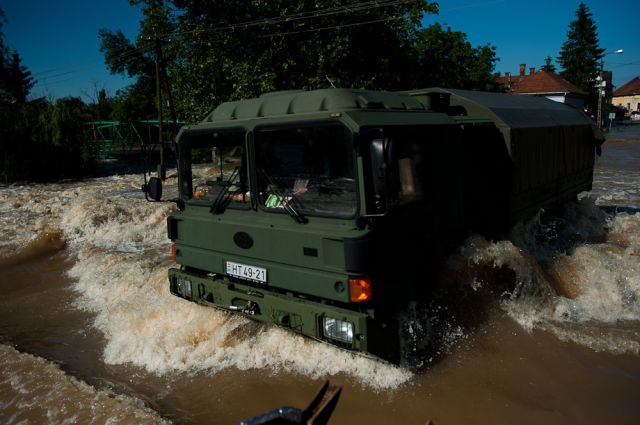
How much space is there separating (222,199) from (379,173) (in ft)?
6.03

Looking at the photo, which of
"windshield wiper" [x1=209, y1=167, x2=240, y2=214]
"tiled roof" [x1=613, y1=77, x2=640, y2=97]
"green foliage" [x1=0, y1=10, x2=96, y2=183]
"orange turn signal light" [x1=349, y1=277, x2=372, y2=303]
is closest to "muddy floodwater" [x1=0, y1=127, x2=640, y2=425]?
"orange turn signal light" [x1=349, y1=277, x2=372, y2=303]

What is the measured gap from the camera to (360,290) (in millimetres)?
3828

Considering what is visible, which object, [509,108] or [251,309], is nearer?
[251,309]

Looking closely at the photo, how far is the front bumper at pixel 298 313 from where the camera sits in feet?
12.7

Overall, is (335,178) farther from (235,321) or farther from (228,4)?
(228,4)

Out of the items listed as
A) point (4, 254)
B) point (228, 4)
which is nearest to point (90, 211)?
point (4, 254)

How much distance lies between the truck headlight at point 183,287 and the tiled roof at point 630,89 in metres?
125

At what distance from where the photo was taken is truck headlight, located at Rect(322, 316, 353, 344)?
3.96 meters

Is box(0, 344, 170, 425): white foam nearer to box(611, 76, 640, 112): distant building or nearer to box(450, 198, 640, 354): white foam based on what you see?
box(450, 198, 640, 354): white foam

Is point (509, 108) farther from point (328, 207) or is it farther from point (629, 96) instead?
point (629, 96)

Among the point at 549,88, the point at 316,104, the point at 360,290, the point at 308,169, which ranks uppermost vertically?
the point at 549,88

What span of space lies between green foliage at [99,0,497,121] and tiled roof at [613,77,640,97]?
10977 cm

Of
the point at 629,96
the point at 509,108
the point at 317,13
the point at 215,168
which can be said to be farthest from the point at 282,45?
the point at 629,96

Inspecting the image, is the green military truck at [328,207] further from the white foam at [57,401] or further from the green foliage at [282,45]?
the green foliage at [282,45]
